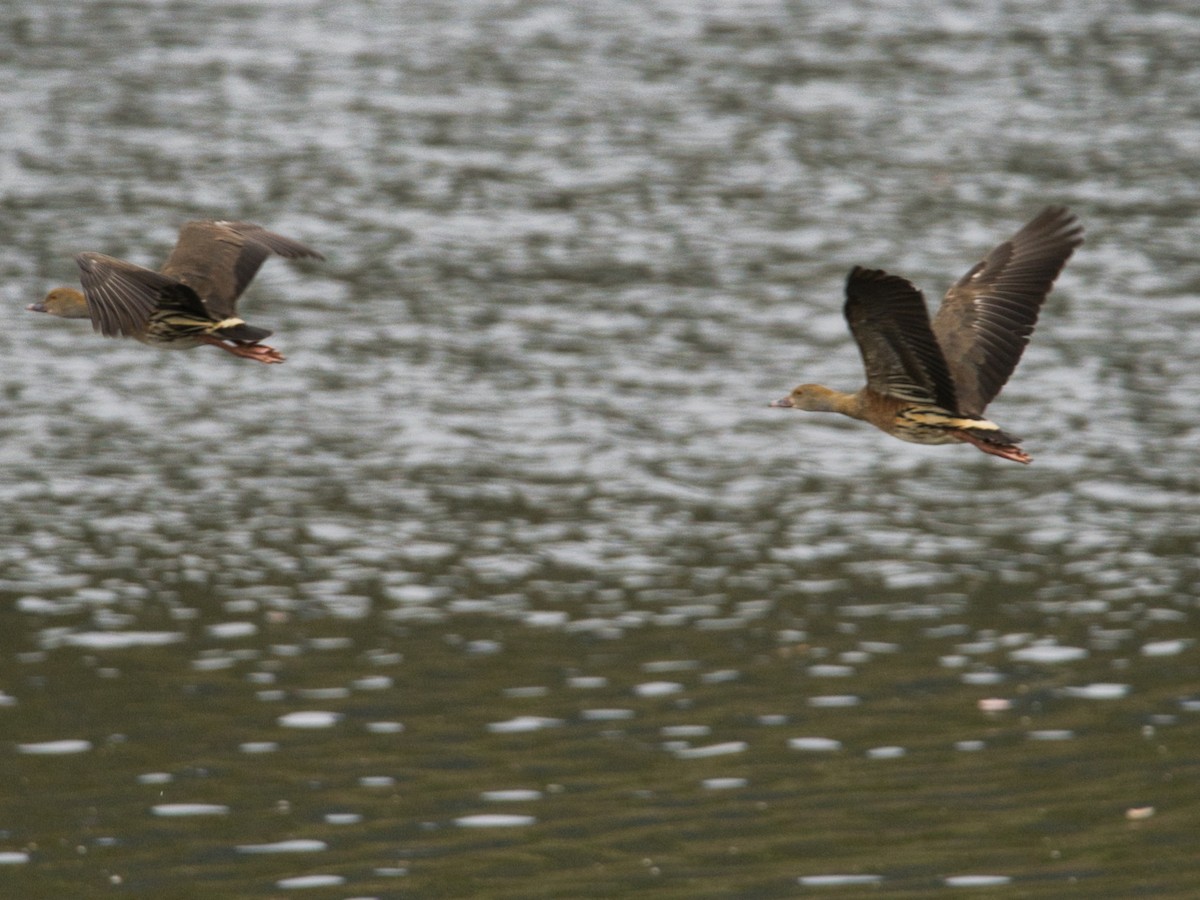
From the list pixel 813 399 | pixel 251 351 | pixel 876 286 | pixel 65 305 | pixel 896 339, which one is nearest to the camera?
pixel 876 286

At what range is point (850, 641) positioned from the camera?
18.9 metres

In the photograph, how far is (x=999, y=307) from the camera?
42.1ft

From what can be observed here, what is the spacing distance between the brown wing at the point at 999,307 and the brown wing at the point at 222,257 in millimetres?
3829

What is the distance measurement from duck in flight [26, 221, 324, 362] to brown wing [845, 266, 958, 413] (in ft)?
10.7

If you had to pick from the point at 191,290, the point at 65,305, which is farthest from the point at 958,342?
the point at 65,305

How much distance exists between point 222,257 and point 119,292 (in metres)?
1.30

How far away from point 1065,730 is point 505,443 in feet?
27.5

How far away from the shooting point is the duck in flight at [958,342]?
11.8 meters

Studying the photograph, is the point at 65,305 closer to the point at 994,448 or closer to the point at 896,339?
the point at 896,339

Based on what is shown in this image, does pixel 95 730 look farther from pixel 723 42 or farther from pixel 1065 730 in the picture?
pixel 723 42

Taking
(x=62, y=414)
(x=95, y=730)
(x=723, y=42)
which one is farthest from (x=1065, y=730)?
(x=723, y=42)

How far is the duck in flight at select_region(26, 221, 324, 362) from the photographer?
1230 centimetres

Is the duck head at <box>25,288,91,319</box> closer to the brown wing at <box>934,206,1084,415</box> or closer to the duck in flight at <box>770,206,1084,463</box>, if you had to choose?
the duck in flight at <box>770,206,1084,463</box>

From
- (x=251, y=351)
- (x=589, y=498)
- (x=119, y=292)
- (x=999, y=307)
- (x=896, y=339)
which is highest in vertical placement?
(x=119, y=292)
